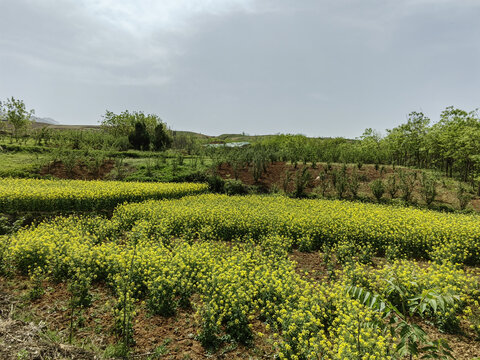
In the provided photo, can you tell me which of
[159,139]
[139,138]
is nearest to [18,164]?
[139,138]

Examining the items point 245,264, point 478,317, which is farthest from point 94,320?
point 478,317

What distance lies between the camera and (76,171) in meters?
19.2

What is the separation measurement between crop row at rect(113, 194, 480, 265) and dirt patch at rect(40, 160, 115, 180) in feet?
34.0

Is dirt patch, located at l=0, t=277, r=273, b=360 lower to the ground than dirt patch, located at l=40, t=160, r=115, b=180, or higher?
lower

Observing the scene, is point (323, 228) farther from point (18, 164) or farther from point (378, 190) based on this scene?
point (18, 164)

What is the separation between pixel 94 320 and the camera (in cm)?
436

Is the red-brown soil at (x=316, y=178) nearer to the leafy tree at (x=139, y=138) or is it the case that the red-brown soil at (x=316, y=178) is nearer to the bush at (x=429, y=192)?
the bush at (x=429, y=192)

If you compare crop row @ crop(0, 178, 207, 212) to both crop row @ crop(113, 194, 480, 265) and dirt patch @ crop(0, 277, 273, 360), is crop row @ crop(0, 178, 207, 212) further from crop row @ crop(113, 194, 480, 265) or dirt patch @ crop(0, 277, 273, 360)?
dirt patch @ crop(0, 277, 273, 360)

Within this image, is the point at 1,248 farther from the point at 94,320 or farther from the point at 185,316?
the point at 185,316

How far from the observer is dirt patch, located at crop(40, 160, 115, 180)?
60.3ft

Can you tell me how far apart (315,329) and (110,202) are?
10.5 metres

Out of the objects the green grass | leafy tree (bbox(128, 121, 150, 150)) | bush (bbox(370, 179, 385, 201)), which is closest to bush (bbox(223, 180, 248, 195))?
bush (bbox(370, 179, 385, 201))

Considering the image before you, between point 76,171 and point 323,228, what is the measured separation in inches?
732

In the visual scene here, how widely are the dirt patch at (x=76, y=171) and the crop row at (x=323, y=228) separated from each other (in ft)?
34.0
